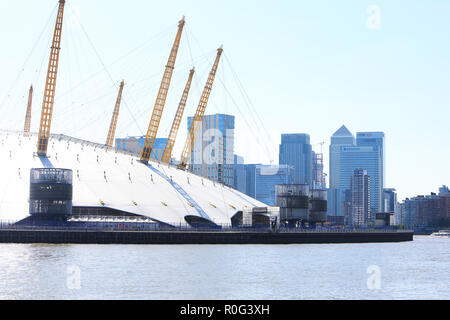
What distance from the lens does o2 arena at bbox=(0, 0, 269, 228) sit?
123562mm

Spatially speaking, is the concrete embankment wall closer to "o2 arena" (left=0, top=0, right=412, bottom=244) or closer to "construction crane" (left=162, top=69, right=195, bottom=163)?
"o2 arena" (left=0, top=0, right=412, bottom=244)

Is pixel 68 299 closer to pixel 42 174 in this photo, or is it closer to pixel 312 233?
pixel 42 174

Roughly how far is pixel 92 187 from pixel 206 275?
58430mm

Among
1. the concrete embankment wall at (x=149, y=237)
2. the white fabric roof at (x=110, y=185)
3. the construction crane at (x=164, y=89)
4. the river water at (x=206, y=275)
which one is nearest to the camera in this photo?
the river water at (x=206, y=275)

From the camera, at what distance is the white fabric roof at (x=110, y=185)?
4970 inches

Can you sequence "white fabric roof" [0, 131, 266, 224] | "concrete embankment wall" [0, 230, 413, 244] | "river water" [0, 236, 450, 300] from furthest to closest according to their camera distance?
1. "white fabric roof" [0, 131, 266, 224]
2. "concrete embankment wall" [0, 230, 413, 244]
3. "river water" [0, 236, 450, 300]

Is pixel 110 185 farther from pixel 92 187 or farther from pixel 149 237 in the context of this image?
pixel 149 237

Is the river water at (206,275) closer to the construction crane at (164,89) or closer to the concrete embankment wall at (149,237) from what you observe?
the concrete embankment wall at (149,237)

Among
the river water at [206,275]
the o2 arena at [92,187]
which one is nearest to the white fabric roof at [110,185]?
the o2 arena at [92,187]

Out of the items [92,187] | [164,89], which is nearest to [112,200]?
[92,187]

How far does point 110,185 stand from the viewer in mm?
132000

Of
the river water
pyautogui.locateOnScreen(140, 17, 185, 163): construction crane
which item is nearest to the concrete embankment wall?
the river water

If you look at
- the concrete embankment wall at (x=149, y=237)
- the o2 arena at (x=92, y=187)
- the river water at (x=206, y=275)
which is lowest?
the river water at (x=206, y=275)

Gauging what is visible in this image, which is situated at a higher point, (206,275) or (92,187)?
(92,187)
